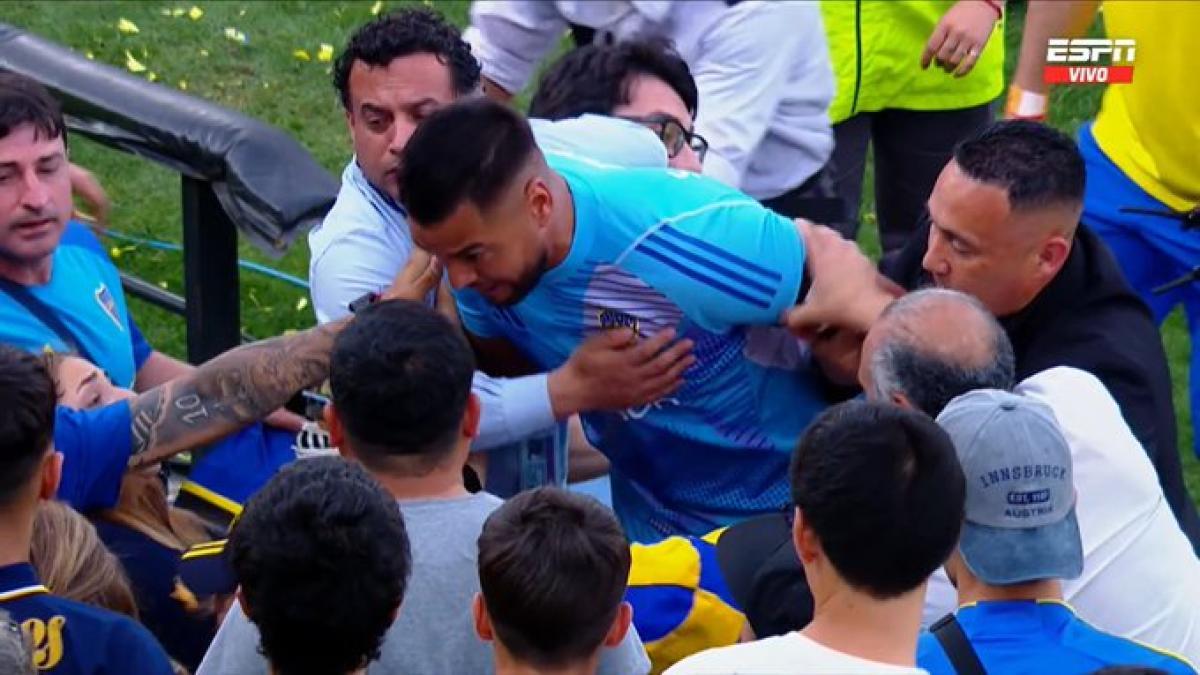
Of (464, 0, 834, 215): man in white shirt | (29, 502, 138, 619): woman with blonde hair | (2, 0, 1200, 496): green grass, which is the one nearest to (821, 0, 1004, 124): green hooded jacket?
(464, 0, 834, 215): man in white shirt

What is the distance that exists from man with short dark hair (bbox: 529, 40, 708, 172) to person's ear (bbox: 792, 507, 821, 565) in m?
2.01

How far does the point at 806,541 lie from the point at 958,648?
0.33m

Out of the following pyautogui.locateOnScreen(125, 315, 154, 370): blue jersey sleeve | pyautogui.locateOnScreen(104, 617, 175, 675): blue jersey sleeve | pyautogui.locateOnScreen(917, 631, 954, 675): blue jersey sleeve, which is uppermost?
pyautogui.locateOnScreen(917, 631, 954, 675): blue jersey sleeve

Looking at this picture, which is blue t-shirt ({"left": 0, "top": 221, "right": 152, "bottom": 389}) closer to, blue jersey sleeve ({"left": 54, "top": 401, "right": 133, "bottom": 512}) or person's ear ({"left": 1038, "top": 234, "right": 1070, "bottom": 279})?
blue jersey sleeve ({"left": 54, "top": 401, "right": 133, "bottom": 512})

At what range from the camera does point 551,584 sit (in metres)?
3.08

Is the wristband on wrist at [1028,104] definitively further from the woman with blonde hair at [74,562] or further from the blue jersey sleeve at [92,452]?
the woman with blonde hair at [74,562]

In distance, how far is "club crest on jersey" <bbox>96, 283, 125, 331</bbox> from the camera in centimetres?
477

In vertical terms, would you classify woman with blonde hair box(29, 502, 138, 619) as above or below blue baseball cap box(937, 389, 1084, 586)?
below

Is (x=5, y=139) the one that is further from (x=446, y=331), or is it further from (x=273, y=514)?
(x=273, y=514)

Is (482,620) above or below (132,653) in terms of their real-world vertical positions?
above

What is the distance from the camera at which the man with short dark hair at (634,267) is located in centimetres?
415

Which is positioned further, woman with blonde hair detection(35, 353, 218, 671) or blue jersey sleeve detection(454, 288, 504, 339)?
blue jersey sleeve detection(454, 288, 504, 339)

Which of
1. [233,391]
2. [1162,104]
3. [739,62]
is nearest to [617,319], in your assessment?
[233,391]

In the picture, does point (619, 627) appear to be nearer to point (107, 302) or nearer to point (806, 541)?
point (806, 541)
